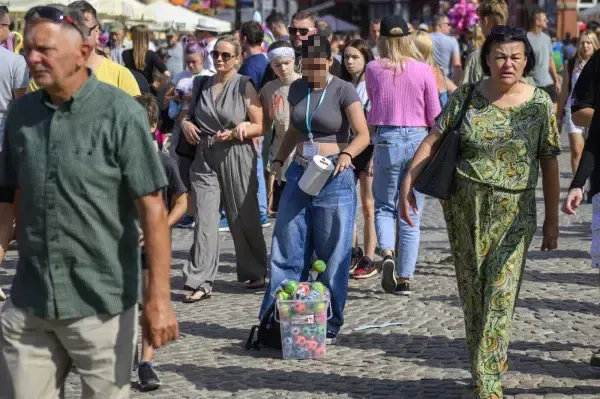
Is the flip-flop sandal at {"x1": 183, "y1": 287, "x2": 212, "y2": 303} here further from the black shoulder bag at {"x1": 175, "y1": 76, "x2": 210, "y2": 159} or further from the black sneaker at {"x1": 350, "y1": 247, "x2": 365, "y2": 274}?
the black sneaker at {"x1": 350, "y1": 247, "x2": 365, "y2": 274}

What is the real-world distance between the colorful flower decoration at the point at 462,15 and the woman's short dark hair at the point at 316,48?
15.0m

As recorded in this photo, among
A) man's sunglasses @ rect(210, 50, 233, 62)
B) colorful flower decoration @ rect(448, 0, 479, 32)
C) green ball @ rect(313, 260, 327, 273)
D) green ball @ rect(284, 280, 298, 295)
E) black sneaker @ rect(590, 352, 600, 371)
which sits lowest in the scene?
black sneaker @ rect(590, 352, 600, 371)

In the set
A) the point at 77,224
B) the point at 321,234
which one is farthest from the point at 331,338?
the point at 77,224

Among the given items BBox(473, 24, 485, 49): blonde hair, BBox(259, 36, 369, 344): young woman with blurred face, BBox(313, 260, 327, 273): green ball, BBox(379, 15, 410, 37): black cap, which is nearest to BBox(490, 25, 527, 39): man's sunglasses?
BBox(259, 36, 369, 344): young woman with blurred face

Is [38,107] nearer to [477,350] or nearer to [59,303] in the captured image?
[59,303]

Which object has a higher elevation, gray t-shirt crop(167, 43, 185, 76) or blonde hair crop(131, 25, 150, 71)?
blonde hair crop(131, 25, 150, 71)

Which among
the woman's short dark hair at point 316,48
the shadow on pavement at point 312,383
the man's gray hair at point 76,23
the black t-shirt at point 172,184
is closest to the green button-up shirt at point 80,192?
the man's gray hair at point 76,23

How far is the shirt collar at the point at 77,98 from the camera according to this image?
3994mm

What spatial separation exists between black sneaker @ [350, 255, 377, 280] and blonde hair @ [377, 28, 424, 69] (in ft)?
5.32

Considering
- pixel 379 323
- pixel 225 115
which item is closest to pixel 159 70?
pixel 225 115

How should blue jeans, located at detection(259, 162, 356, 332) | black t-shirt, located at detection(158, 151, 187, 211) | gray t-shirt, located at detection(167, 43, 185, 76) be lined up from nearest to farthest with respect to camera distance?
black t-shirt, located at detection(158, 151, 187, 211) → blue jeans, located at detection(259, 162, 356, 332) → gray t-shirt, located at detection(167, 43, 185, 76)

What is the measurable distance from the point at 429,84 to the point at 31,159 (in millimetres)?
5131

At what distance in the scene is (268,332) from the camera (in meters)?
7.16

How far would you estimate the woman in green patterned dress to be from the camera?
5750mm
